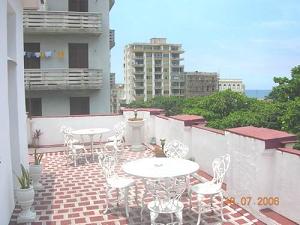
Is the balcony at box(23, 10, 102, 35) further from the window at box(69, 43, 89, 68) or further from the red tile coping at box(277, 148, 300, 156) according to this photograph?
Answer: the red tile coping at box(277, 148, 300, 156)

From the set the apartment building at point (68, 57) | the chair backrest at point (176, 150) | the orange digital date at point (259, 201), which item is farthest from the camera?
the apartment building at point (68, 57)

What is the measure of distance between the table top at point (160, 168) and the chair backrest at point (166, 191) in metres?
0.16

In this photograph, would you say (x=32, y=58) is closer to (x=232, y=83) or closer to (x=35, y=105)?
(x=35, y=105)

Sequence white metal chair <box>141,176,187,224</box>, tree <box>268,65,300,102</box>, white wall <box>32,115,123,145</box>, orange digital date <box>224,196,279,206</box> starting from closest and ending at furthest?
white metal chair <box>141,176,187,224</box> → orange digital date <box>224,196,279,206</box> → tree <box>268,65,300,102</box> → white wall <box>32,115,123,145</box>

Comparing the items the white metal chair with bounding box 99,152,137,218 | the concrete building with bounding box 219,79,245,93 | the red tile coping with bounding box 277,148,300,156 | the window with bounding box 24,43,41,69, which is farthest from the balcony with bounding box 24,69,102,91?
the concrete building with bounding box 219,79,245,93

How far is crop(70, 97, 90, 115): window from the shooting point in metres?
20.2

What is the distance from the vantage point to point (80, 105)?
20.3 metres

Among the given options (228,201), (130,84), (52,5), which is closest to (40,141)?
(228,201)

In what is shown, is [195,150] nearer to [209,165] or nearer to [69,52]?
[209,165]

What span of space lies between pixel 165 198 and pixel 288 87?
17.0ft

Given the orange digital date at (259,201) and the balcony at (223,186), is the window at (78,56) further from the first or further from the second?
the orange digital date at (259,201)

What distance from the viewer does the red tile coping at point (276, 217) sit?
5.19m

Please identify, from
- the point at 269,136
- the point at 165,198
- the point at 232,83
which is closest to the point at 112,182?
the point at 165,198

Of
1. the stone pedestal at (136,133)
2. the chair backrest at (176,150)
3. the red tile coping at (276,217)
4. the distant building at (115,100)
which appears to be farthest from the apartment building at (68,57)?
the red tile coping at (276,217)
